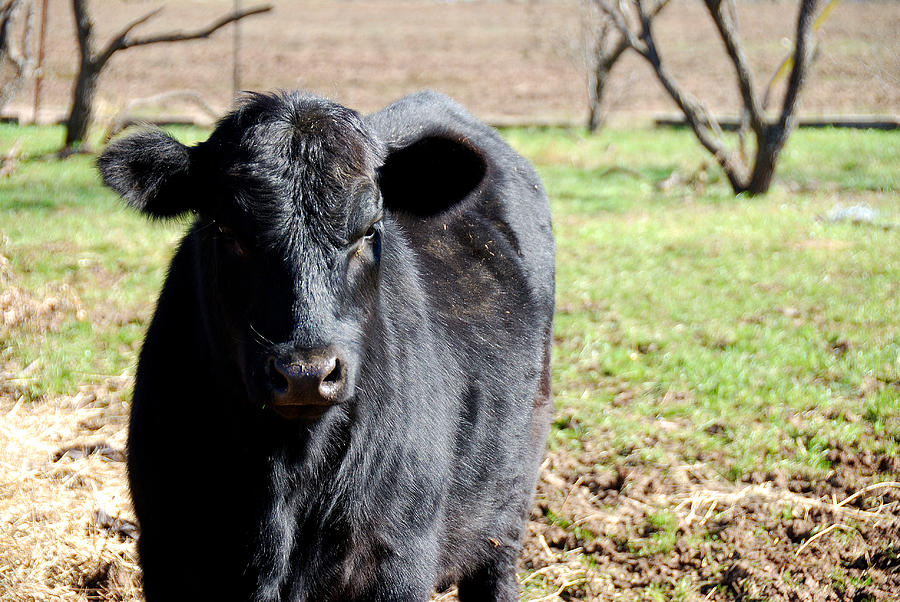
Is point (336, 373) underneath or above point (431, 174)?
underneath

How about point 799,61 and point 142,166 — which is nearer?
point 142,166

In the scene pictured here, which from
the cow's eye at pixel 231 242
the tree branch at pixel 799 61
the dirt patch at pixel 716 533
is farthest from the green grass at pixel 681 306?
the cow's eye at pixel 231 242

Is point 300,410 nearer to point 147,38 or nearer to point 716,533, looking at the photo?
point 716,533

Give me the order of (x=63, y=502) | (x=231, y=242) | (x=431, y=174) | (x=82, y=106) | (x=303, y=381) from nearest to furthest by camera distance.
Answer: (x=303, y=381) → (x=231, y=242) → (x=431, y=174) → (x=63, y=502) → (x=82, y=106)

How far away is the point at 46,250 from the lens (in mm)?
8148

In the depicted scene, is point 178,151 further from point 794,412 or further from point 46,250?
point 46,250

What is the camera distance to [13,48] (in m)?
10.2

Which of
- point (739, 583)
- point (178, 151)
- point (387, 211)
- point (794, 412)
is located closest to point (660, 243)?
point (794, 412)

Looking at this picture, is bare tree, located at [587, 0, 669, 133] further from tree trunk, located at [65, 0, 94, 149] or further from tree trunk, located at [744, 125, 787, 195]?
tree trunk, located at [65, 0, 94, 149]

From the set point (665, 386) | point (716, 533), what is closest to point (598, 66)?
point (665, 386)

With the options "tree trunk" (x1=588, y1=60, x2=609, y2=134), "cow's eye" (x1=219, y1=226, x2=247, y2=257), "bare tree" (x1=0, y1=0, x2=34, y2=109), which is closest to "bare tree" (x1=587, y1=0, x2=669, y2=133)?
"tree trunk" (x1=588, y1=60, x2=609, y2=134)

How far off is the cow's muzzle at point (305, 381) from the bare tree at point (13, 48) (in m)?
8.30

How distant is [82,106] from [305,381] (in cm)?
1213

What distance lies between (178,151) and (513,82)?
21749 mm
